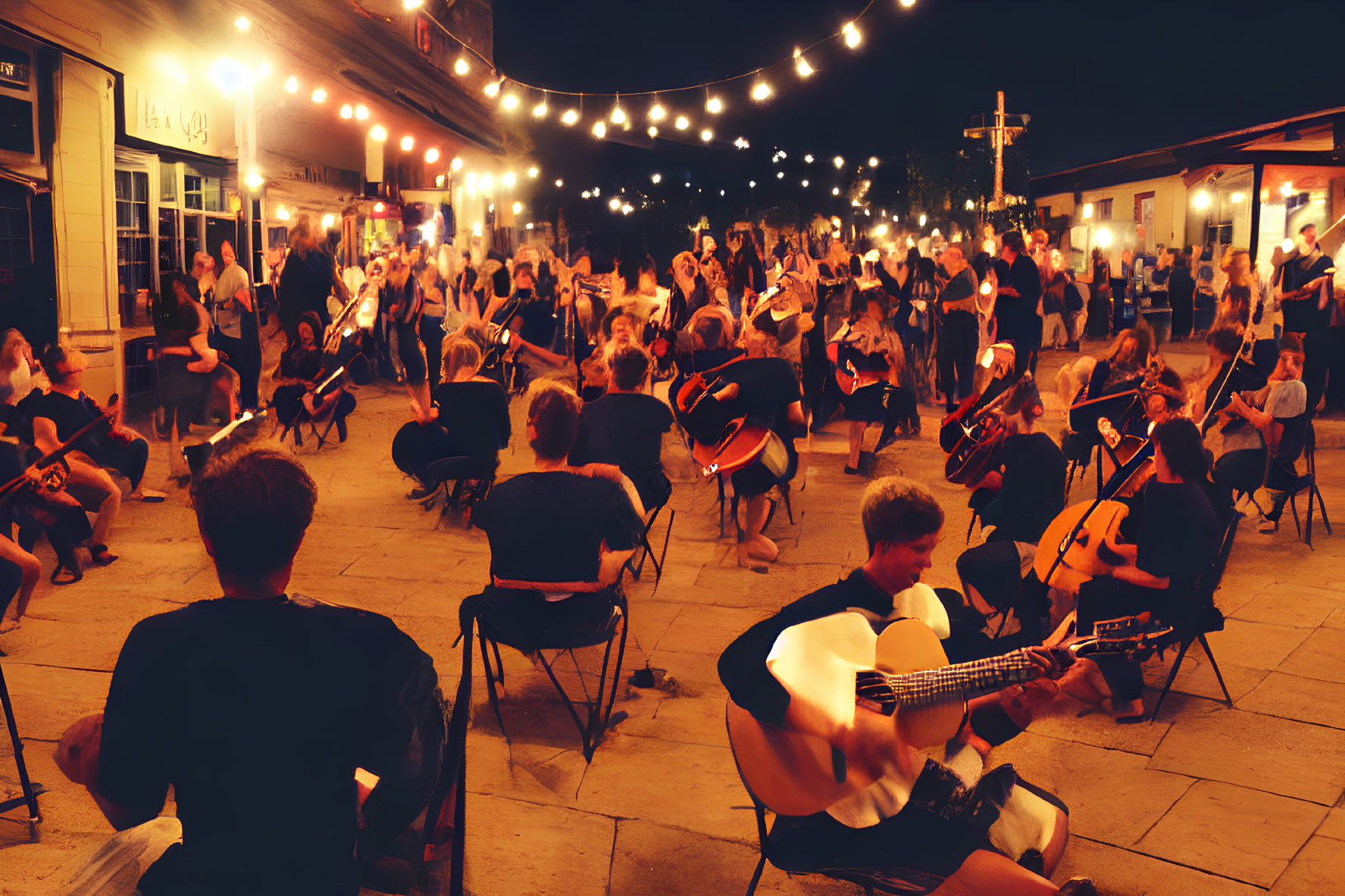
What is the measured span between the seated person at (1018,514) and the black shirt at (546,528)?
1796 millimetres

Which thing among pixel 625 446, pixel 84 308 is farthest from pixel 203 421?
pixel 625 446

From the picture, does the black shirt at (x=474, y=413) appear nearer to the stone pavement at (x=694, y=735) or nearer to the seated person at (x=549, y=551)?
the stone pavement at (x=694, y=735)

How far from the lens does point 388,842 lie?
2.33 m

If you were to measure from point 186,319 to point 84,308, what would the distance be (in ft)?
8.20

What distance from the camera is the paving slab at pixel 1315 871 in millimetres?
3494

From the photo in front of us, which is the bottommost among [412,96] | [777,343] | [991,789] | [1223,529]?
[991,789]

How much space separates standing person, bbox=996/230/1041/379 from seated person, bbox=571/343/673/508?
5.49 meters

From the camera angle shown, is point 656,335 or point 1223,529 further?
point 656,335

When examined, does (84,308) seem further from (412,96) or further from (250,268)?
(412,96)

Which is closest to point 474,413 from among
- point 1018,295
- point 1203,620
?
point 1203,620

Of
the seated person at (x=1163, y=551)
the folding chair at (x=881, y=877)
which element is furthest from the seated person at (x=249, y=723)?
the seated person at (x=1163, y=551)

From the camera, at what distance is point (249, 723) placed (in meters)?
2.11

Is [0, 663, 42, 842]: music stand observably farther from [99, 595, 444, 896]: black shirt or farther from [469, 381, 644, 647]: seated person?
[99, 595, 444, 896]: black shirt

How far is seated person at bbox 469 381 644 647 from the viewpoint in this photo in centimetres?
425
